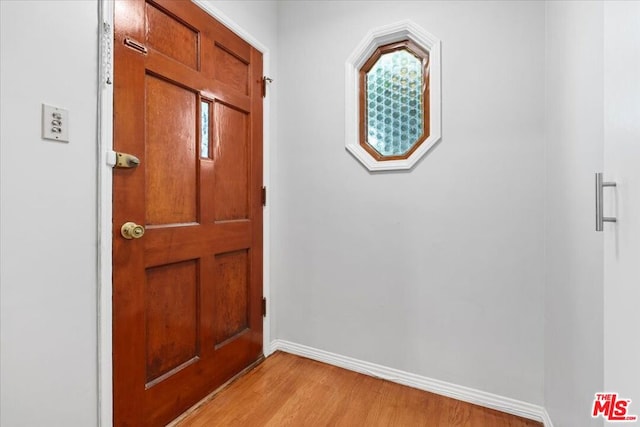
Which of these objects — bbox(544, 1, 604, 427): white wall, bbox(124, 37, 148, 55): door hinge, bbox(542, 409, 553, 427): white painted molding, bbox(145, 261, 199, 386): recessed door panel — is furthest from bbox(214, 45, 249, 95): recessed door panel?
bbox(542, 409, 553, 427): white painted molding

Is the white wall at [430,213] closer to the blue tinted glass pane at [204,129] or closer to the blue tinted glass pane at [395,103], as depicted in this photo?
the blue tinted glass pane at [395,103]

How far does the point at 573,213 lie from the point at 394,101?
114 centimetres

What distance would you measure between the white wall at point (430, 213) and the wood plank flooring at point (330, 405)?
13cm

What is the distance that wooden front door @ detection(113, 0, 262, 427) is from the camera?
4.24 ft

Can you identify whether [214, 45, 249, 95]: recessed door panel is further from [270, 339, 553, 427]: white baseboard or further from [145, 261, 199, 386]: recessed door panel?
[270, 339, 553, 427]: white baseboard

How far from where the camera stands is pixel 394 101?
1.91m

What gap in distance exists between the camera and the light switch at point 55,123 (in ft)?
3.40

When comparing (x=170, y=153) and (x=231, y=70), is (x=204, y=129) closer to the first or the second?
(x=170, y=153)

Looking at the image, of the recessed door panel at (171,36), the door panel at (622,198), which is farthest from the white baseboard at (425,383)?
the recessed door panel at (171,36)

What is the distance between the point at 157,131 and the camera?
1.42 m

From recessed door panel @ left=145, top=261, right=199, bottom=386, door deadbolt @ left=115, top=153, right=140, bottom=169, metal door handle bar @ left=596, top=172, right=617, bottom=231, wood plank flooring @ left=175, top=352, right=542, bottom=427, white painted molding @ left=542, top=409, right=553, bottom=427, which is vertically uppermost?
door deadbolt @ left=115, top=153, right=140, bottom=169

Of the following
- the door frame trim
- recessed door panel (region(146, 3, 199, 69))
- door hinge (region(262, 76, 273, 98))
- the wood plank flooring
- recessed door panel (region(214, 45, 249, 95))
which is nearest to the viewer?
the door frame trim

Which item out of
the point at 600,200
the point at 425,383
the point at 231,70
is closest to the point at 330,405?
the point at 425,383

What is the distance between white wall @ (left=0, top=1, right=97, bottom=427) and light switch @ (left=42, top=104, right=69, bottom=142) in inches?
0.7
